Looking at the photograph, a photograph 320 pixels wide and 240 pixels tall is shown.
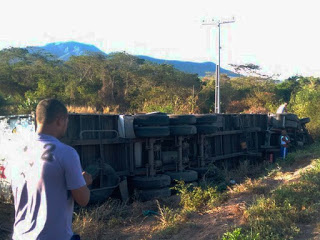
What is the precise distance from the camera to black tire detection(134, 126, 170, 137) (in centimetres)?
761

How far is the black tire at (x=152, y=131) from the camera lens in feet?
25.0

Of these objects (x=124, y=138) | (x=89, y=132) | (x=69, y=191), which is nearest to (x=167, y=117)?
(x=124, y=138)

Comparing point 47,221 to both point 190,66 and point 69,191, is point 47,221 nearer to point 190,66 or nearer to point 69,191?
point 69,191

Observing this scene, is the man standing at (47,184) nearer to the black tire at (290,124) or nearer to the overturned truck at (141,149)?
the overturned truck at (141,149)

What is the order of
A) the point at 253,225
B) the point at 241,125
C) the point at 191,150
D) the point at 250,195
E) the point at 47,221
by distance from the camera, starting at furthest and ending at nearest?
the point at 241,125, the point at 191,150, the point at 250,195, the point at 253,225, the point at 47,221

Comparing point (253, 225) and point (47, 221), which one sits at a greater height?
point (47, 221)

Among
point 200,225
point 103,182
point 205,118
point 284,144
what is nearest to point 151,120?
point 103,182

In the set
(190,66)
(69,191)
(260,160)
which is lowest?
(260,160)

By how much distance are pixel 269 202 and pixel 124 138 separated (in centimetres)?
335

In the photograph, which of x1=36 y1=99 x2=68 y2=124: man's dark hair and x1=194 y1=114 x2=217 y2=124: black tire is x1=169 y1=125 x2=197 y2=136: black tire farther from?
x1=36 y1=99 x2=68 y2=124: man's dark hair

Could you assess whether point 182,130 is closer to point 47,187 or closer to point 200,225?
point 200,225

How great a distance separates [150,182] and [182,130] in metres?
1.50

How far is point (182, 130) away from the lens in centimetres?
835

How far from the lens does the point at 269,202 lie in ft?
17.8
